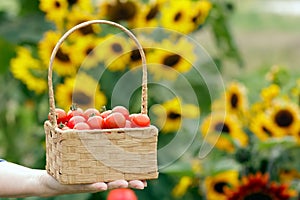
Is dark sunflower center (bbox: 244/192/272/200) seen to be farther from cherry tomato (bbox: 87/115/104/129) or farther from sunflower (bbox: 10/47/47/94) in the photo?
cherry tomato (bbox: 87/115/104/129)

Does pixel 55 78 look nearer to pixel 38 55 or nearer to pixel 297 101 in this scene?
pixel 38 55

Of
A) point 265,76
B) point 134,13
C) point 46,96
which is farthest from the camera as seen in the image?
point 265,76

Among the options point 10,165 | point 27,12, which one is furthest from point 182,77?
point 10,165

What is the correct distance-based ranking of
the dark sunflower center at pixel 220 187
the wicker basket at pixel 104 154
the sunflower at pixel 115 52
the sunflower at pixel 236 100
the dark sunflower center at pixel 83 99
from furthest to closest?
the sunflower at pixel 236 100 < the dark sunflower center at pixel 220 187 < the sunflower at pixel 115 52 < the dark sunflower center at pixel 83 99 < the wicker basket at pixel 104 154

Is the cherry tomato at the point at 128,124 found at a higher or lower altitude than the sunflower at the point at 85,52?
lower

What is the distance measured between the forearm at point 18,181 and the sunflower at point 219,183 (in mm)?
1019

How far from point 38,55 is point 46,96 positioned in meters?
0.11

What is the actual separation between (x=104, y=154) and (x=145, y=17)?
1084mm

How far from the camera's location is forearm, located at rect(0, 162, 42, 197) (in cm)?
129

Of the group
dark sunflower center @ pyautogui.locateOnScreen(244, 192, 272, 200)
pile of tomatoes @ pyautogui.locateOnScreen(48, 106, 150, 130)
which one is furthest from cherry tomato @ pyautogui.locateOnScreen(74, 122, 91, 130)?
dark sunflower center @ pyautogui.locateOnScreen(244, 192, 272, 200)

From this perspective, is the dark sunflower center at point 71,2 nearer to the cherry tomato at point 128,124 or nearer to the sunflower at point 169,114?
the sunflower at point 169,114

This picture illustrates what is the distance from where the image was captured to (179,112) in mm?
2287

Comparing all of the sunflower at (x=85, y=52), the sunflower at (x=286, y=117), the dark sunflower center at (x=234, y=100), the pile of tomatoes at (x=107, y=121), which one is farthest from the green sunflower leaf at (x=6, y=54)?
the pile of tomatoes at (x=107, y=121)

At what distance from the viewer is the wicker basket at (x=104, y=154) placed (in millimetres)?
1195
